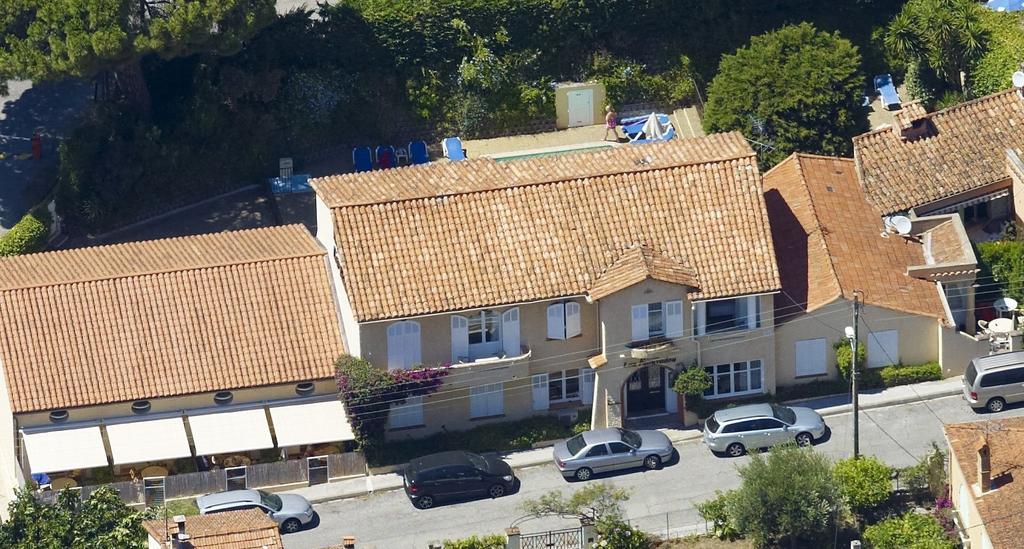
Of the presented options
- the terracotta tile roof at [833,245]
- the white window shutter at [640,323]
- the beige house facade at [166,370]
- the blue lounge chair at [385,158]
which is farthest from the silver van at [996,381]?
the blue lounge chair at [385,158]

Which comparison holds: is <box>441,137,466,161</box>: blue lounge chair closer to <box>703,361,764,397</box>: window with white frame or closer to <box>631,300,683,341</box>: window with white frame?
<box>631,300,683,341</box>: window with white frame

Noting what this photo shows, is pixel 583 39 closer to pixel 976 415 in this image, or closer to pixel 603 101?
pixel 603 101

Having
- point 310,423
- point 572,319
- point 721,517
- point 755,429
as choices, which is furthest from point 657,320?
point 310,423

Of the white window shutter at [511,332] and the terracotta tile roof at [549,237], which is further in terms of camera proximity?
the white window shutter at [511,332]

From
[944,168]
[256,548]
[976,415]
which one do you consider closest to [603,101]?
[944,168]

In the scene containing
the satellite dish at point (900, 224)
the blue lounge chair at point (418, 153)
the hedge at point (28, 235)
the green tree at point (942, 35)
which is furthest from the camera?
the blue lounge chair at point (418, 153)

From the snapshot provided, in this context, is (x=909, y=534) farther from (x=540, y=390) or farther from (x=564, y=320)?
(x=540, y=390)

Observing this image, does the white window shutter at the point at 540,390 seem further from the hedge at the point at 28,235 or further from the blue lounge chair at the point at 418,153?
the hedge at the point at 28,235
